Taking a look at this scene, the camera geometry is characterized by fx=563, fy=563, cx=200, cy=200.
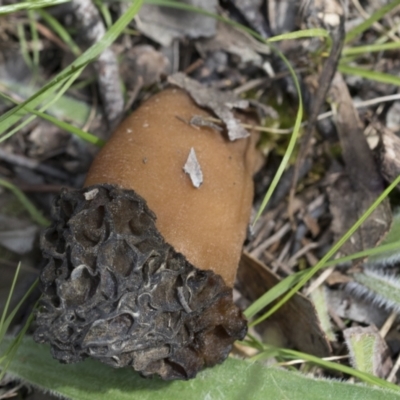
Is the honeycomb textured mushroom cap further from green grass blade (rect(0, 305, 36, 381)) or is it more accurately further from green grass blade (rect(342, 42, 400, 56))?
green grass blade (rect(342, 42, 400, 56))

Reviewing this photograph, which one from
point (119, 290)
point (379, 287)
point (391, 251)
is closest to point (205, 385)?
point (119, 290)

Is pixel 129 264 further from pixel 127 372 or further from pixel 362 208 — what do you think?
pixel 362 208

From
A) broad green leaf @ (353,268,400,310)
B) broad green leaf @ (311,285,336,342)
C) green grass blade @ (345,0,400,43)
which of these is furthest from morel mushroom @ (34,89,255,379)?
green grass blade @ (345,0,400,43)

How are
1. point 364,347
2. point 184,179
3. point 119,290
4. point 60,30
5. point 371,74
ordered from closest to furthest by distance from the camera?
point 119,290, point 184,179, point 364,347, point 371,74, point 60,30

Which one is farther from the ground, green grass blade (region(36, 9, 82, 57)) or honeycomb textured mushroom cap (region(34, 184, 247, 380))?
green grass blade (region(36, 9, 82, 57))

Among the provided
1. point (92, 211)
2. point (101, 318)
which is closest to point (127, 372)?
point (101, 318)

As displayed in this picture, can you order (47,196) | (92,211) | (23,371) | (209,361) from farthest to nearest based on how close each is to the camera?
(47,196) → (23,371) → (209,361) → (92,211)

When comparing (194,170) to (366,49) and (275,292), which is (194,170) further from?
(366,49)
